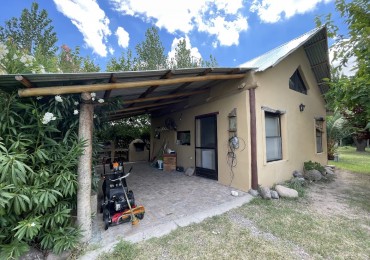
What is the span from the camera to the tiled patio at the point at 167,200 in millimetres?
3227

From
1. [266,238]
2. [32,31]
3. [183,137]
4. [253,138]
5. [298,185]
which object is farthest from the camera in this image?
[32,31]

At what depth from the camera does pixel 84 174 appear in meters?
2.82

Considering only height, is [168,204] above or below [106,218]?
below

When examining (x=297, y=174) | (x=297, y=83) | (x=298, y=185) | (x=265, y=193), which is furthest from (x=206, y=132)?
(x=297, y=83)

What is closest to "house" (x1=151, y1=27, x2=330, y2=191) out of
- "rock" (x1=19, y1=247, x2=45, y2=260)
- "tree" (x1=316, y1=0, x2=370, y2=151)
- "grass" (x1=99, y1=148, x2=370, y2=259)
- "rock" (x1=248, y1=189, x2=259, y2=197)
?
"rock" (x1=248, y1=189, x2=259, y2=197)

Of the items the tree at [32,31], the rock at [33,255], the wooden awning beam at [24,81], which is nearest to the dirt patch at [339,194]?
the rock at [33,255]

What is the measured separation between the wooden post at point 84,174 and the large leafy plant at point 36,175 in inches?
4.1

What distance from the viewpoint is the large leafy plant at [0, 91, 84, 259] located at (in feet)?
7.16

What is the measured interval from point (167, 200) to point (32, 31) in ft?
52.2

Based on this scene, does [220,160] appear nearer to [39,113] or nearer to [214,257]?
[214,257]

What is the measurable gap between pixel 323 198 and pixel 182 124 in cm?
557

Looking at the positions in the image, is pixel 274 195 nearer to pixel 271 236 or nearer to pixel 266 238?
pixel 271 236

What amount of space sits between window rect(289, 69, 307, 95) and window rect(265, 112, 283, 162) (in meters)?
1.76

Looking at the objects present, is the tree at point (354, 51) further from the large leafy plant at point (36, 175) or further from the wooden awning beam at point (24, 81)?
the wooden awning beam at point (24, 81)
